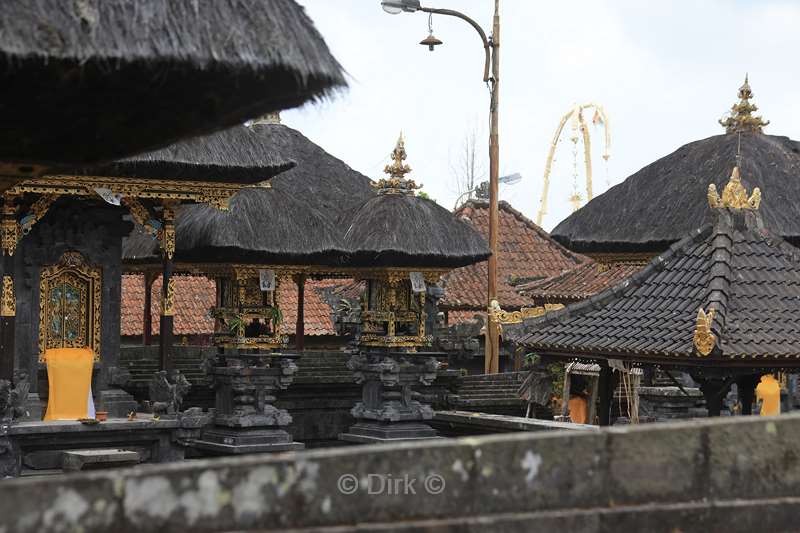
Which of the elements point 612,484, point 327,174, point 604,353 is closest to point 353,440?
point 327,174

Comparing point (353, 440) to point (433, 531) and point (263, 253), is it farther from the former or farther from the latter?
point (433, 531)

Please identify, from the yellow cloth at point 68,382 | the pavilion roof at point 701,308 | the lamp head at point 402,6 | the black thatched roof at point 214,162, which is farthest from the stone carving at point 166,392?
the lamp head at point 402,6

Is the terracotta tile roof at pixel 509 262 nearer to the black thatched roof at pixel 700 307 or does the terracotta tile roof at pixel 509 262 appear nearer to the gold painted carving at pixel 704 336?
the black thatched roof at pixel 700 307

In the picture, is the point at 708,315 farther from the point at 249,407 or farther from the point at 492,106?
the point at 492,106

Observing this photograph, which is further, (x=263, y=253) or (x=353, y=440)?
(x=353, y=440)

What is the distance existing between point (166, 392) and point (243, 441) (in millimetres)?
1930

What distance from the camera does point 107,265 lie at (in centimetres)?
1892

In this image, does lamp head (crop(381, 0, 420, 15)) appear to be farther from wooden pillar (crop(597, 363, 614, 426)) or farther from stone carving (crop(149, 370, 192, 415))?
wooden pillar (crop(597, 363, 614, 426))

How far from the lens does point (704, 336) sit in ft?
42.5

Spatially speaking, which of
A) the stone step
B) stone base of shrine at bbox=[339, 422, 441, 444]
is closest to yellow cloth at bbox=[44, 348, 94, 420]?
the stone step

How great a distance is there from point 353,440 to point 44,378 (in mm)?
5765

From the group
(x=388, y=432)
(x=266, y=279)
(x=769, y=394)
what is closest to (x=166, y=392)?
(x=266, y=279)

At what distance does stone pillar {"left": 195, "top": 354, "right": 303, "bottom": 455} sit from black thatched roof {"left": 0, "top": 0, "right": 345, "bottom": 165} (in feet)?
44.1

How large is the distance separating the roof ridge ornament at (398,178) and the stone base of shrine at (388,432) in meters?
3.87
